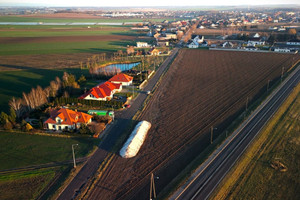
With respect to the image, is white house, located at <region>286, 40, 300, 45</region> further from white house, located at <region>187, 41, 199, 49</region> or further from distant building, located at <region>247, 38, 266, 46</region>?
white house, located at <region>187, 41, 199, 49</region>

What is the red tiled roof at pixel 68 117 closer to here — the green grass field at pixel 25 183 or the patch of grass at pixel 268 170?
the green grass field at pixel 25 183

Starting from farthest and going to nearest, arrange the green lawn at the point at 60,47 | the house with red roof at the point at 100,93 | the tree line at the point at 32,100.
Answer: the green lawn at the point at 60,47 < the house with red roof at the point at 100,93 < the tree line at the point at 32,100

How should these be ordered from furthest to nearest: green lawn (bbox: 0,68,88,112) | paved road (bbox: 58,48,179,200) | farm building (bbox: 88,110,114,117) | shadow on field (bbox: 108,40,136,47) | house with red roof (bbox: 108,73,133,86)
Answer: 1. shadow on field (bbox: 108,40,136,47)
2. house with red roof (bbox: 108,73,133,86)
3. green lawn (bbox: 0,68,88,112)
4. farm building (bbox: 88,110,114,117)
5. paved road (bbox: 58,48,179,200)

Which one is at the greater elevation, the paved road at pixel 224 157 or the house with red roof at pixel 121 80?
the house with red roof at pixel 121 80

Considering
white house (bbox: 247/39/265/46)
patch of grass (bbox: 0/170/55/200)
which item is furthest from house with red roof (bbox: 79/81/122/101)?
white house (bbox: 247/39/265/46)

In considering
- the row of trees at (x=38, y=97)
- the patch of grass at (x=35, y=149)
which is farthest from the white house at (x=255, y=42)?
the patch of grass at (x=35, y=149)

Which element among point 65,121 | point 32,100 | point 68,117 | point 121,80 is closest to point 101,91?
point 121,80

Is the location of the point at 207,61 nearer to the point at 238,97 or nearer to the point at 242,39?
the point at 238,97

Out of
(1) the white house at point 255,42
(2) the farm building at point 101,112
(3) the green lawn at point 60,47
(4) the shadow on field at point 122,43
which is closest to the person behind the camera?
(2) the farm building at point 101,112
